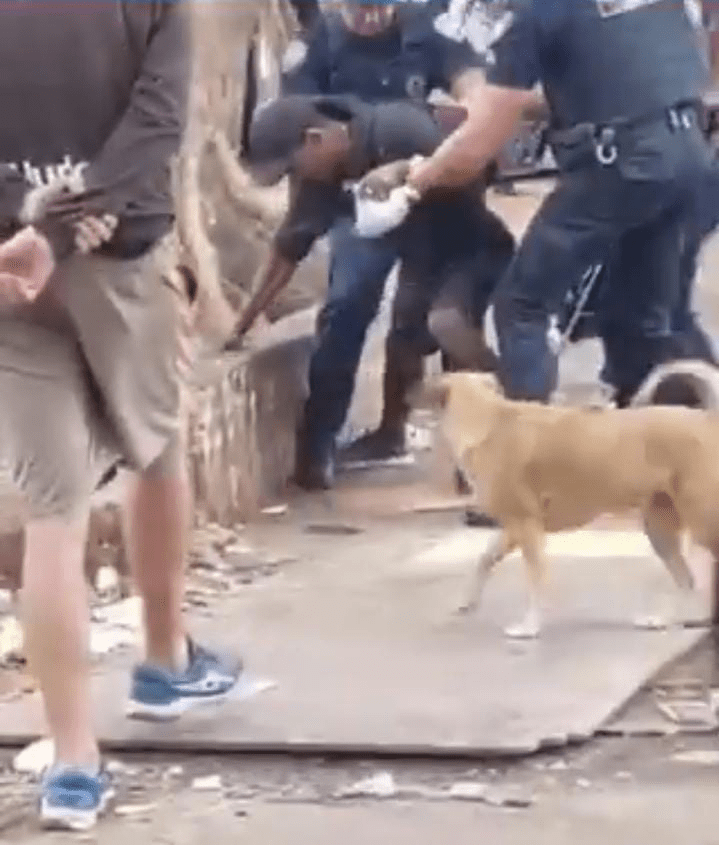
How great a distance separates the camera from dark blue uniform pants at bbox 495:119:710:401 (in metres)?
6.30

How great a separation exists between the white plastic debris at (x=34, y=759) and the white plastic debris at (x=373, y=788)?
1.86 ft

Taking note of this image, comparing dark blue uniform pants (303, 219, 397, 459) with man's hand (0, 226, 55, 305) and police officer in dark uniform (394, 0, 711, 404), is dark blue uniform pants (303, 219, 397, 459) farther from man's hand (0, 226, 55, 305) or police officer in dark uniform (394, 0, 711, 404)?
man's hand (0, 226, 55, 305)

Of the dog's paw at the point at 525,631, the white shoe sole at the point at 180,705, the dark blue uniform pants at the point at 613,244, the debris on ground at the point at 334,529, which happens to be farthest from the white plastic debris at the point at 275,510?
the white shoe sole at the point at 180,705

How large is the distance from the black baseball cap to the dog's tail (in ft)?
6.69

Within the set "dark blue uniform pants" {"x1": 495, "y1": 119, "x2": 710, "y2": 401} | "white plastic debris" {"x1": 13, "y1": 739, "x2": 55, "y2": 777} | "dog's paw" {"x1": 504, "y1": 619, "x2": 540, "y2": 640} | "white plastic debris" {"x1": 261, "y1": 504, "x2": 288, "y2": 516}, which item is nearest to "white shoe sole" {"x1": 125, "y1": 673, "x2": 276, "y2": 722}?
"white plastic debris" {"x1": 13, "y1": 739, "x2": 55, "y2": 777}

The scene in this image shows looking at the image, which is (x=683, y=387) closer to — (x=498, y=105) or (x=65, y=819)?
(x=498, y=105)

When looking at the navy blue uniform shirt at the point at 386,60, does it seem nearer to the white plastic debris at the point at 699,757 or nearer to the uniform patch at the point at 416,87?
the uniform patch at the point at 416,87

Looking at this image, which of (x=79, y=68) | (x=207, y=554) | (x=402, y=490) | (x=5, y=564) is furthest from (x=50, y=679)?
(x=402, y=490)

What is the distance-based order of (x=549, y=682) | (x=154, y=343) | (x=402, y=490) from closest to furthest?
(x=154, y=343) < (x=549, y=682) < (x=402, y=490)

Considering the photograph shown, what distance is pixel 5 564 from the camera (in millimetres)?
6047

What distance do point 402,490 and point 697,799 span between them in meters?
3.39

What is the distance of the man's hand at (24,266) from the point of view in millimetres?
4223

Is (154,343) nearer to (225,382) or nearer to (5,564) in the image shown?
(5,564)

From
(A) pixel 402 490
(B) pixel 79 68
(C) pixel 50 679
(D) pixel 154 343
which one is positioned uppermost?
(B) pixel 79 68
